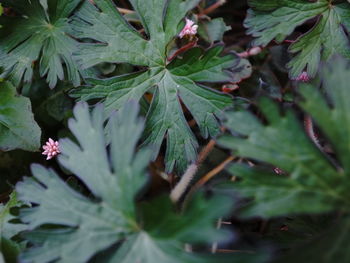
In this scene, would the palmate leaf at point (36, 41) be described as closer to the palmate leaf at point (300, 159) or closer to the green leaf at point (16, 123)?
the green leaf at point (16, 123)

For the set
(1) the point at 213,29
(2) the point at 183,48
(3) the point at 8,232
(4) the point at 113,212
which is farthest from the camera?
(1) the point at 213,29

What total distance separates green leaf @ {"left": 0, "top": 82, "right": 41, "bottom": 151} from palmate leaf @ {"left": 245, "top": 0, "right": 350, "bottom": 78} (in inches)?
29.2

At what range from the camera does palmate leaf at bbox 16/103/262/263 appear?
817 millimetres

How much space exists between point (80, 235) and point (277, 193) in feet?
1.36

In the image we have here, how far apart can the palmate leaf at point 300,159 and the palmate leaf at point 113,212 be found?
3.8 inches

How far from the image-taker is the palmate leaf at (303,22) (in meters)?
1.29

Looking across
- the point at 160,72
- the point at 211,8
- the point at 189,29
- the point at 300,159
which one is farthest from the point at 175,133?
the point at 211,8

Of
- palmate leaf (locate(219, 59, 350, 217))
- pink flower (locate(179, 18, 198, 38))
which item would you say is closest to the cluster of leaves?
palmate leaf (locate(219, 59, 350, 217))

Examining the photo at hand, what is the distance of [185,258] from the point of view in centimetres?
82

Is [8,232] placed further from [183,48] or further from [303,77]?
[303,77]

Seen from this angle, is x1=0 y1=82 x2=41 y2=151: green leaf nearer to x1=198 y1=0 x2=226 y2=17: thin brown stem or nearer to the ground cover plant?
the ground cover plant

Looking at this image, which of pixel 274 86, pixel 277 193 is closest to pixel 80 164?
pixel 277 193

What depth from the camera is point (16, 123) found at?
4.61ft

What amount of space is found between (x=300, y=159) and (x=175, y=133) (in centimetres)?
48
